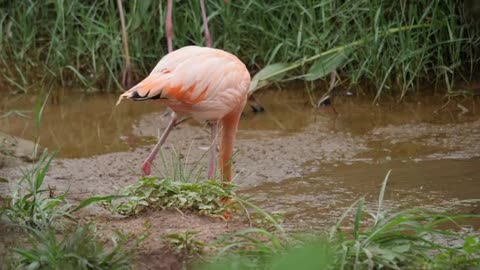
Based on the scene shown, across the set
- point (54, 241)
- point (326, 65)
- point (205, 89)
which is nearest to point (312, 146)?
point (326, 65)

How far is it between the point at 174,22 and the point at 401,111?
1.76 meters

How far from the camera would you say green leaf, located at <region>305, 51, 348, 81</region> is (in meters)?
5.97

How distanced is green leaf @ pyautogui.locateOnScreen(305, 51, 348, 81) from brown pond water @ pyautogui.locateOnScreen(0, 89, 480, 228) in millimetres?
212

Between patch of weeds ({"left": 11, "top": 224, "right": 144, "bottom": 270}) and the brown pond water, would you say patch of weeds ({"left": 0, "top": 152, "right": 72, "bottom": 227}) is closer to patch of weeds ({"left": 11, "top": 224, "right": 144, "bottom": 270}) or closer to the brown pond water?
patch of weeds ({"left": 11, "top": 224, "right": 144, "bottom": 270})

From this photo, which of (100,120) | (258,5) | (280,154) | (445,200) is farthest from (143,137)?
(445,200)

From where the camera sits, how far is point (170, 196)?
351 cm

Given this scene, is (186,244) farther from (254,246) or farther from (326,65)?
(326,65)

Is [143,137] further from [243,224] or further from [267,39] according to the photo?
[243,224]

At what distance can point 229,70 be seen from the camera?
4.10 meters

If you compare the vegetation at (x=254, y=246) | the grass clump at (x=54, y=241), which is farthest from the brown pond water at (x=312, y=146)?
the grass clump at (x=54, y=241)

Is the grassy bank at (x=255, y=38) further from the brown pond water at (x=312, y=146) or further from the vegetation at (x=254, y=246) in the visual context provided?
the vegetation at (x=254, y=246)

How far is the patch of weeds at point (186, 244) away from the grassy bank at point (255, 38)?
3.01 meters

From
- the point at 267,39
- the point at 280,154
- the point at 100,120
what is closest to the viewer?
the point at 280,154

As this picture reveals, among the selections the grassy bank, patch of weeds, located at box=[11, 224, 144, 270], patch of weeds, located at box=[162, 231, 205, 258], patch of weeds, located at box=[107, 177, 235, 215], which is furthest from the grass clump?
the grassy bank
